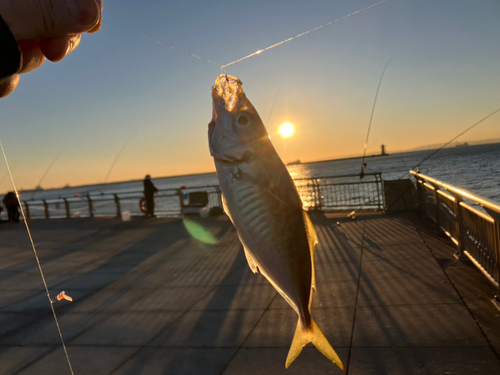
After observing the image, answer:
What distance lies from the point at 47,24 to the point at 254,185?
887 millimetres

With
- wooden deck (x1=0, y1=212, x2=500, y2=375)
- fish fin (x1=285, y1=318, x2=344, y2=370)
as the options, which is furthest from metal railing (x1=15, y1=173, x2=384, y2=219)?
fish fin (x1=285, y1=318, x2=344, y2=370)

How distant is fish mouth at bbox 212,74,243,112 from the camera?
157 centimetres

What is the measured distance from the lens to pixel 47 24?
1.11 m

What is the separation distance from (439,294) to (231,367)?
3392mm

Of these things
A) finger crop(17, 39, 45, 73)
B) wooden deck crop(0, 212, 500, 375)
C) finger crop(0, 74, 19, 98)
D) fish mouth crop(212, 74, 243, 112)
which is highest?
finger crop(17, 39, 45, 73)

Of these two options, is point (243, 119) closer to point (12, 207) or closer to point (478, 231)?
point (478, 231)

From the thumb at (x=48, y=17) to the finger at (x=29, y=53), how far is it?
0.64ft

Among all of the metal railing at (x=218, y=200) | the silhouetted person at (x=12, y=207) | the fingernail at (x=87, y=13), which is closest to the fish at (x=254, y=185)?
the fingernail at (x=87, y=13)

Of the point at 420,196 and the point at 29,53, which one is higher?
the point at 29,53

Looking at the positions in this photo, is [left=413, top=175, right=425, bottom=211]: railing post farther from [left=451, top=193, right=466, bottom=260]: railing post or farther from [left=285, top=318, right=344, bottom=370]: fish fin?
Answer: [left=285, top=318, right=344, bottom=370]: fish fin

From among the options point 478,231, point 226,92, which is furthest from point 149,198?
point 226,92

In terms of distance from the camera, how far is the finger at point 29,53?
130cm

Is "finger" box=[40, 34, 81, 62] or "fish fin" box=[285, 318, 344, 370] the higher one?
"finger" box=[40, 34, 81, 62]

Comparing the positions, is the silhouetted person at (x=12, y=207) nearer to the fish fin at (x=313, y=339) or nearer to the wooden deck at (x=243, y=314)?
the wooden deck at (x=243, y=314)
